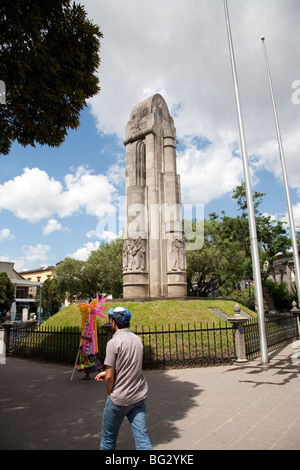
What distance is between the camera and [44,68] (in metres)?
6.34

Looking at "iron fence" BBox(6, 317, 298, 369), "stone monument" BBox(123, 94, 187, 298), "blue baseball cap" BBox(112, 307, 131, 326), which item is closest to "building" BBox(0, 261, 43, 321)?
"stone monument" BBox(123, 94, 187, 298)

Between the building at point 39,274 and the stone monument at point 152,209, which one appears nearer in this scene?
the stone monument at point 152,209

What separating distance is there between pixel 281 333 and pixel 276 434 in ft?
36.3

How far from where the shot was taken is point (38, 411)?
5.84m

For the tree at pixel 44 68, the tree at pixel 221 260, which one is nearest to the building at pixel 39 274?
the tree at pixel 221 260

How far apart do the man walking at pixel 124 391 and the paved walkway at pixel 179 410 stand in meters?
1.35

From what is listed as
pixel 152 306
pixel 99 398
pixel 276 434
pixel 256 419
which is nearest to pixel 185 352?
pixel 152 306

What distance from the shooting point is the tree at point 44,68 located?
6.01m

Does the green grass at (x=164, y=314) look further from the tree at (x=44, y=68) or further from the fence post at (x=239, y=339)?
the tree at (x=44, y=68)

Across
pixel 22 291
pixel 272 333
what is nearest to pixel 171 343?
pixel 272 333

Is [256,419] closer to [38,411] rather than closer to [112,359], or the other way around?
[112,359]

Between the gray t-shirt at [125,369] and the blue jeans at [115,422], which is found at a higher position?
the gray t-shirt at [125,369]

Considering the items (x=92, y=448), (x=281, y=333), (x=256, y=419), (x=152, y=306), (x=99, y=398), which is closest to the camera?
(x=92, y=448)

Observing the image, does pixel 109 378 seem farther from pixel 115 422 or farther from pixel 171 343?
pixel 171 343
